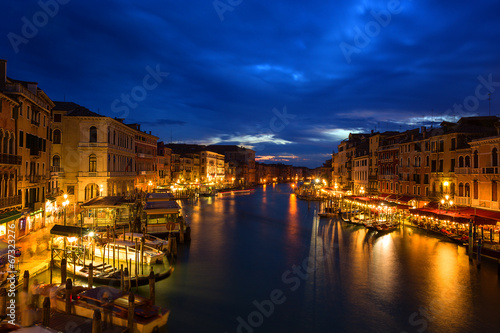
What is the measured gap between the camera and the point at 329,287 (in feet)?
54.4

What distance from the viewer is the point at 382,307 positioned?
14.4 metres

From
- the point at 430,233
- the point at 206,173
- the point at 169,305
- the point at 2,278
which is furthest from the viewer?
the point at 206,173

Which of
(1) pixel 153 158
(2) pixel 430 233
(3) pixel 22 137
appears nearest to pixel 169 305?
(3) pixel 22 137

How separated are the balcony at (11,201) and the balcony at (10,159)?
74.1 inches

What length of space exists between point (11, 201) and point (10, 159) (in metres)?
2.26

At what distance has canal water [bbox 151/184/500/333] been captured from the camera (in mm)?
13102

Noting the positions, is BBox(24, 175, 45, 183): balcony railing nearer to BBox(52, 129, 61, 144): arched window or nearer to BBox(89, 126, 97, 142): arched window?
BBox(52, 129, 61, 144): arched window

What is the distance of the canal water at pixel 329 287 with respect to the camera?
13102 mm

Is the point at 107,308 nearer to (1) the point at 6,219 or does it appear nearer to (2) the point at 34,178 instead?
(1) the point at 6,219

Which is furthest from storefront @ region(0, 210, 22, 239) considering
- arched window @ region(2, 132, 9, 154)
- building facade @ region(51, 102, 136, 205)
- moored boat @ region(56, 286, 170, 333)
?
building facade @ region(51, 102, 136, 205)

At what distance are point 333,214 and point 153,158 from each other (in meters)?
30.9

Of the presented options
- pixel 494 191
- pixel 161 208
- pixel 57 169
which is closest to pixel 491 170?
pixel 494 191

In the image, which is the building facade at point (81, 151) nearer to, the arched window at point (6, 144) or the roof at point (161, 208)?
the roof at point (161, 208)

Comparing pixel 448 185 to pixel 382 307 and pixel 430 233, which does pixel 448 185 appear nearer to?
pixel 430 233
